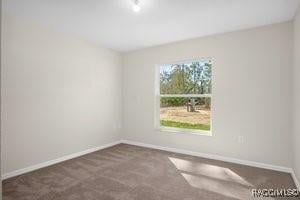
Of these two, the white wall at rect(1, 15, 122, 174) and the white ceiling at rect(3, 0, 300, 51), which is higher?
the white ceiling at rect(3, 0, 300, 51)

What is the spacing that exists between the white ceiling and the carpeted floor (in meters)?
2.41

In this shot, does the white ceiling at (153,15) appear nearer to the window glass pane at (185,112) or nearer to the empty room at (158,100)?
the empty room at (158,100)

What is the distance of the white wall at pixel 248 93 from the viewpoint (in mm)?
3139

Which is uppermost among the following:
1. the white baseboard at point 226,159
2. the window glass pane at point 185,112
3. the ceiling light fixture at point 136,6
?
the ceiling light fixture at point 136,6

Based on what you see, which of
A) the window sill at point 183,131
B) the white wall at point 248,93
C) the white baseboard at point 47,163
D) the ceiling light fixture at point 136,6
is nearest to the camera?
the ceiling light fixture at point 136,6

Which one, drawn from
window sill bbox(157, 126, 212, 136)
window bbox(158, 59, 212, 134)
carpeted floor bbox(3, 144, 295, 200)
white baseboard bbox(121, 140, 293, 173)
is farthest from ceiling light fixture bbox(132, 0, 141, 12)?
white baseboard bbox(121, 140, 293, 173)

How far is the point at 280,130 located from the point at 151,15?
2769mm

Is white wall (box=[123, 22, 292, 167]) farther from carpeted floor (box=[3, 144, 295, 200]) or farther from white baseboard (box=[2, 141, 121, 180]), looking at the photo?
white baseboard (box=[2, 141, 121, 180])

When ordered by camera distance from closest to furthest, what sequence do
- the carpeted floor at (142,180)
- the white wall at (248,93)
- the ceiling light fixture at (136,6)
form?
the carpeted floor at (142,180)
the ceiling light fixture at (136,6)
the white wall at (248,93)

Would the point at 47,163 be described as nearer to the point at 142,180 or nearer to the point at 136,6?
the point at 142,180

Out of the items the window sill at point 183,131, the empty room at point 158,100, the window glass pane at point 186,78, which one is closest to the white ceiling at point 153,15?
the empty room at point 158,100

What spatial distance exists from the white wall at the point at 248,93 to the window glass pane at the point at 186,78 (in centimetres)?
19

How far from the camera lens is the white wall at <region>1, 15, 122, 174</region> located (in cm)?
289

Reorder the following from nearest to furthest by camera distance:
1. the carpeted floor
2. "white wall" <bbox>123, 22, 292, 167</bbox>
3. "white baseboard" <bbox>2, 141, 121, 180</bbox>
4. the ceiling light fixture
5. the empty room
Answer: the carpeted floor
the ceiling light fixture
the empty room
"white baseboard" <bbox>2, 141, 121, 180</bbox>
"white wall" <bbox>123, 22, 292, 167</bbox>
